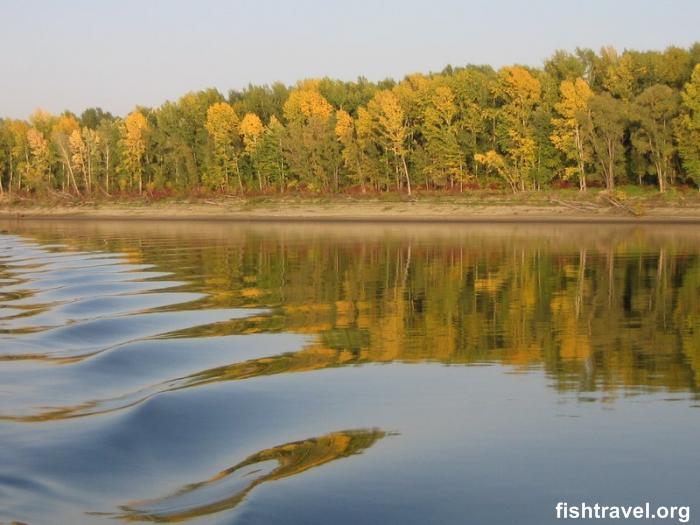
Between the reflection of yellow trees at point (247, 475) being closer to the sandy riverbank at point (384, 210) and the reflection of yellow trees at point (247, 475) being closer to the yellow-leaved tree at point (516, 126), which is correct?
the sandy riverbank at point (384, 210)

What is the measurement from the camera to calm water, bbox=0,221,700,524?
834 cm

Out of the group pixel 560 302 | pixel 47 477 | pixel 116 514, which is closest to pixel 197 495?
pixel 116 514

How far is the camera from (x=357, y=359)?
48.5 ft

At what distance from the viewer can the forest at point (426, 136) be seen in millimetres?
64312

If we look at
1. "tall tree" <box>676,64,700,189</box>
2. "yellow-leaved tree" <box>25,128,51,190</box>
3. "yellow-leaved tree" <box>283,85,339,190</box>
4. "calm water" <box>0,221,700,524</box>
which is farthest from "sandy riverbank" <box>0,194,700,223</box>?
"calm water" <box>0,221,700,524</box>

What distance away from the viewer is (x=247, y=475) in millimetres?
8867

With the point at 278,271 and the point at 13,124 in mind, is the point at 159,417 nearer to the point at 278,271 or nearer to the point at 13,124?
the point at 278,271

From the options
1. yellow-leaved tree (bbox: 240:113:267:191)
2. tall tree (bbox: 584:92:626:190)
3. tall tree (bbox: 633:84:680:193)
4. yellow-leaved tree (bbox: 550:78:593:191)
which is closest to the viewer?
tall tree (bbox: 633:84:680:193)

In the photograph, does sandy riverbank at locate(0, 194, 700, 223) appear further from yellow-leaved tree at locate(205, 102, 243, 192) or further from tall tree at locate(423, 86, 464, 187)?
yellow-leaved tree at locate(205, 102, 243, 192)

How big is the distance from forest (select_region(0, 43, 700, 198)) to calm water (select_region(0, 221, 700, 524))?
39457 mm

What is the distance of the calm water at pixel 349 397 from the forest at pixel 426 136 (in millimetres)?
39457

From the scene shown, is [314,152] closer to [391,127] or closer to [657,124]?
[391,127]

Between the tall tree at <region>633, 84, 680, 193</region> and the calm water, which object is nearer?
the calm water

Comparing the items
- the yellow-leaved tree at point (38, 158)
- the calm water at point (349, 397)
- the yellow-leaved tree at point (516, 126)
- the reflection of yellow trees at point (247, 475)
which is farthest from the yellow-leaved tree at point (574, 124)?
the yellow-leaved tree at point (38, 158)
